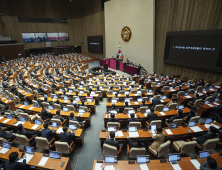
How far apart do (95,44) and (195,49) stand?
19941 millimetres

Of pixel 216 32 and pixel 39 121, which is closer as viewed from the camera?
pixel 39 121

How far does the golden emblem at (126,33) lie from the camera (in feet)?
61.7

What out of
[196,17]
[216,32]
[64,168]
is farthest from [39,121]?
[196,17]

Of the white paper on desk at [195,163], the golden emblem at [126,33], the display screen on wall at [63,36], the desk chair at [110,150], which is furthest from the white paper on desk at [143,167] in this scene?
the display screen on wall at [63,36]

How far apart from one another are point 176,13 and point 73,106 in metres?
13.1

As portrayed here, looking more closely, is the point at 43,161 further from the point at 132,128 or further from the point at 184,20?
the point at 184,20

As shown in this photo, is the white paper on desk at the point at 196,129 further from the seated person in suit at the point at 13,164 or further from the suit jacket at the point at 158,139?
the seated person in suit at the point at 13,164

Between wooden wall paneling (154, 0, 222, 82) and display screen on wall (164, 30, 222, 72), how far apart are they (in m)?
0.58

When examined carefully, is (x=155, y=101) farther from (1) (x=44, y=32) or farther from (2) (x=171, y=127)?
(1) (x=44, y=32)

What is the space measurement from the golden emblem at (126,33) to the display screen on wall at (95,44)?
7.28 meters

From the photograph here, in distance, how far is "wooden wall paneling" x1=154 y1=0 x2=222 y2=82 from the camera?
34.6 feet

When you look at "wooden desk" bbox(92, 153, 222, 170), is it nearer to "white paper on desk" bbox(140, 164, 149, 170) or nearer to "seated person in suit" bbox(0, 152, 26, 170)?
"white paper on desk" bbox(140, 164, 149, 170)

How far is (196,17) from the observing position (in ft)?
37.8

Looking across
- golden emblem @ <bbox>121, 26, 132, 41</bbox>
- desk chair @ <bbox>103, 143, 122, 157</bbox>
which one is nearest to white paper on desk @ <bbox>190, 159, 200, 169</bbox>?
desk chair @ <bbox>103, 143, 122, 157</bbox>
